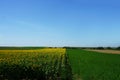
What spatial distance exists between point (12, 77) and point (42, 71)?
1676 mm

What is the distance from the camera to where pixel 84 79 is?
47.8 ft

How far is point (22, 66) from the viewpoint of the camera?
50.5 ft

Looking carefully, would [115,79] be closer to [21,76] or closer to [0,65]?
[21,76]

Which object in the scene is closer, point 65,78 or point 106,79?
Answer: point 106,79

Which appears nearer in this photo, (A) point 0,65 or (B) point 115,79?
(B) point 115,79

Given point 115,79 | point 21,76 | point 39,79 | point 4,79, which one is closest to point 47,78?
point 39,79

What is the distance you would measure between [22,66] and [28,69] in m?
0.49

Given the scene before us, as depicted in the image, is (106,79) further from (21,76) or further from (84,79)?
(21,76)

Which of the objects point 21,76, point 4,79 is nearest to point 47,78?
point 21,76

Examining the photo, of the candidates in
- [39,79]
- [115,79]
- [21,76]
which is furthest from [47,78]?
[115,79]

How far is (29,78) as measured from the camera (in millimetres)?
15047

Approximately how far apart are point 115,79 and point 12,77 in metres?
5.57

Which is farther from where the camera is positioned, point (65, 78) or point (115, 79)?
point (65, 78)

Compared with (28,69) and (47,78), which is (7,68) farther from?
(47,78)
